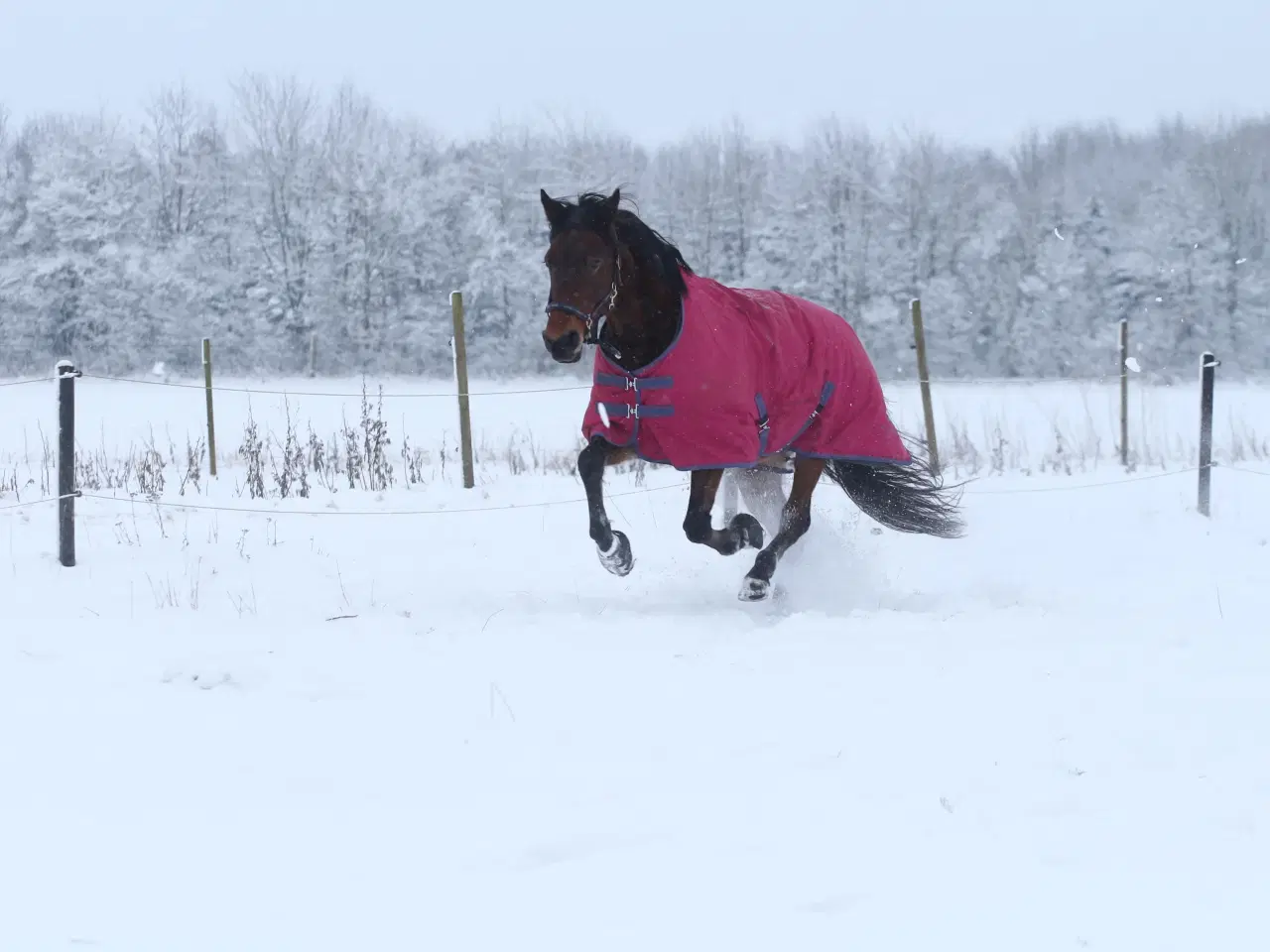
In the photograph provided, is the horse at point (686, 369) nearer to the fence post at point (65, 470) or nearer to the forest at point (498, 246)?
the fence post at point (65, 470)

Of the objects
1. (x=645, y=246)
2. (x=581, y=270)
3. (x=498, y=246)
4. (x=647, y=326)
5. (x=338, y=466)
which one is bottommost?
(x=338, y=466)

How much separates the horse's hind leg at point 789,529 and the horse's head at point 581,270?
4.54ft

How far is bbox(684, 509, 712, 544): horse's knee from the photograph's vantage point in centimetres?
496

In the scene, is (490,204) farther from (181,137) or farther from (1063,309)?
(1063,309)

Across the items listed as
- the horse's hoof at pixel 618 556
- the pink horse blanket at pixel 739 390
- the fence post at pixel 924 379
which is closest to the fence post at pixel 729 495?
the pink horse blanket at pixel 739 390

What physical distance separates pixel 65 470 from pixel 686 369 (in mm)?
3388

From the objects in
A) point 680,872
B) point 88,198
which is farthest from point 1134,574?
point 88,198

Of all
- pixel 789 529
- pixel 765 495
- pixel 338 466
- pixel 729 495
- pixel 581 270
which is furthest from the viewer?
pixel 338 466

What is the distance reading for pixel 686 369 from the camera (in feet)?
15.0

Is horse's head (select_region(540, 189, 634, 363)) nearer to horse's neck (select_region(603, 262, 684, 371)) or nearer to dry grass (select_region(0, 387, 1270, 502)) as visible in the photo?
horse's neck (select_region(603, 262, 684, 371))

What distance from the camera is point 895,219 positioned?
39.3 metres

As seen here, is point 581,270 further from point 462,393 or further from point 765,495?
point 462,393

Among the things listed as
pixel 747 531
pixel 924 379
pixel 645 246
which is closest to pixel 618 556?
pixel 747 531

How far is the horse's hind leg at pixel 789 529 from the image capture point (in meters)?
5.07
